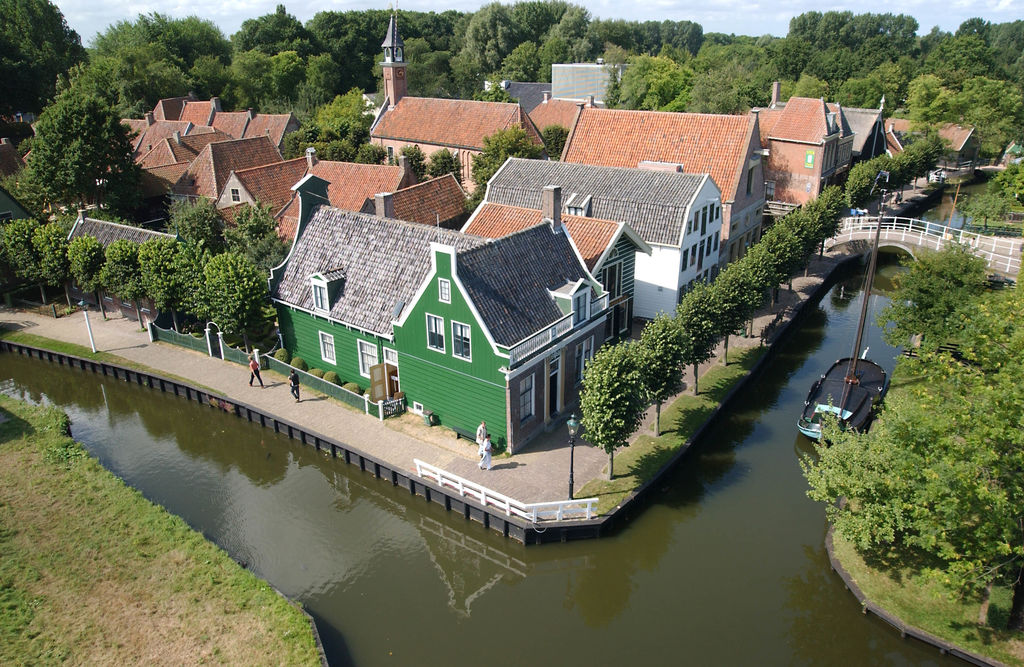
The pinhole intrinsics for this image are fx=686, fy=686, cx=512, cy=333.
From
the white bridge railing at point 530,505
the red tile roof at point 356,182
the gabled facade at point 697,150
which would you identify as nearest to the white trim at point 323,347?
the white bridge railing at point 530,505

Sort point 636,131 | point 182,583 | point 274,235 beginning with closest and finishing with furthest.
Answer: point 182,583, point 274,235, point 636,131

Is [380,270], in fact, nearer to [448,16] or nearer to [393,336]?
[393,336]

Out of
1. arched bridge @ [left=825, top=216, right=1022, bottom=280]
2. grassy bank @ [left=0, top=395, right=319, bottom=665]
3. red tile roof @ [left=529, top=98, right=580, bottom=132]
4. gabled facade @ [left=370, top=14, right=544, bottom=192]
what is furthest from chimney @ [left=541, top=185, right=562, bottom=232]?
red tile roof @ [left=529, top=98, right=580, bottom=132]

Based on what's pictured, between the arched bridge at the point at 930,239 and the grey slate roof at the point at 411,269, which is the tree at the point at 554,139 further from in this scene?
the grey slate roof at the point at 411,269

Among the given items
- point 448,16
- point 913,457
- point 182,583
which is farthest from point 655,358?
point 448,16

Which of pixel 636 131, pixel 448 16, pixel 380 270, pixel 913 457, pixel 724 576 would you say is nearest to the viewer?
pixel 913 457

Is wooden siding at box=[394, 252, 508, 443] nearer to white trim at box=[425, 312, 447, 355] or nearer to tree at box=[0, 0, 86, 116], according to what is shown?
white trim at box=[425, 312, 447, 355]
